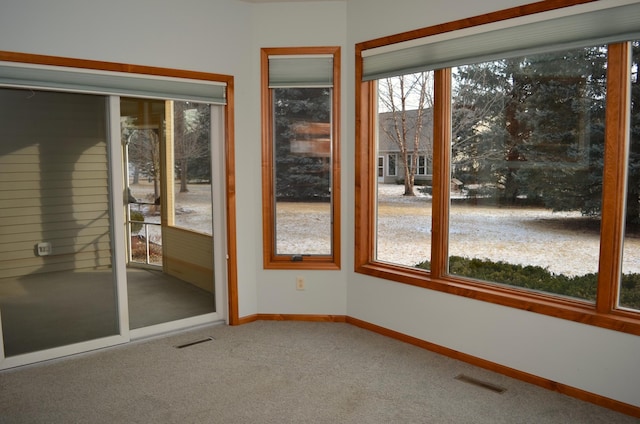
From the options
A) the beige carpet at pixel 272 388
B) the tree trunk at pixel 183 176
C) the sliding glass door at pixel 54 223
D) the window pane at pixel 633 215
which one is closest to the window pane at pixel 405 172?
the beige carpet at pixel 272 388

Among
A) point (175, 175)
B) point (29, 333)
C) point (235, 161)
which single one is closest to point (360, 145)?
point (235, 161)

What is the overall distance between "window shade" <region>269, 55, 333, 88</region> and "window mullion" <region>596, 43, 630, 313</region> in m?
2.23

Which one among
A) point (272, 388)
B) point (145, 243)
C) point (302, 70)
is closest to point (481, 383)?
point (272, 388)

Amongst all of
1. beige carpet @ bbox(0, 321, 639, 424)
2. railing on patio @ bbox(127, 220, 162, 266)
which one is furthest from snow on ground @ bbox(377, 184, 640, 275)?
railing on patio @ bbox(127, 220, 162, 266)

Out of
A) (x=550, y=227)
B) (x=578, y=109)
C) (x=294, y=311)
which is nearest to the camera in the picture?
(x=578, y=109)

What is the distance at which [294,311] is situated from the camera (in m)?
4.59

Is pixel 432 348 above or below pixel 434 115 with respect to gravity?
below

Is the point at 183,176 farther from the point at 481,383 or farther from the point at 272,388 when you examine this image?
the point at 481,383

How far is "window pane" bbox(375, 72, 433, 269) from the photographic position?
3969 millimetres

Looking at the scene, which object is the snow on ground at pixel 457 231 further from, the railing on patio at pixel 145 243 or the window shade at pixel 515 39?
the window shade at pixel 515 39

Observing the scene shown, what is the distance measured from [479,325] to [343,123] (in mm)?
2020

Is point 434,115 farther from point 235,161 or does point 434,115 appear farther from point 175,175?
point 175,175

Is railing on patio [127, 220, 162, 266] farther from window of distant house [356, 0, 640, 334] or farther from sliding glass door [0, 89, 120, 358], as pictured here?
window of distant house [356, 0, 640, 334]

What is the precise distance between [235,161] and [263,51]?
0.99m
